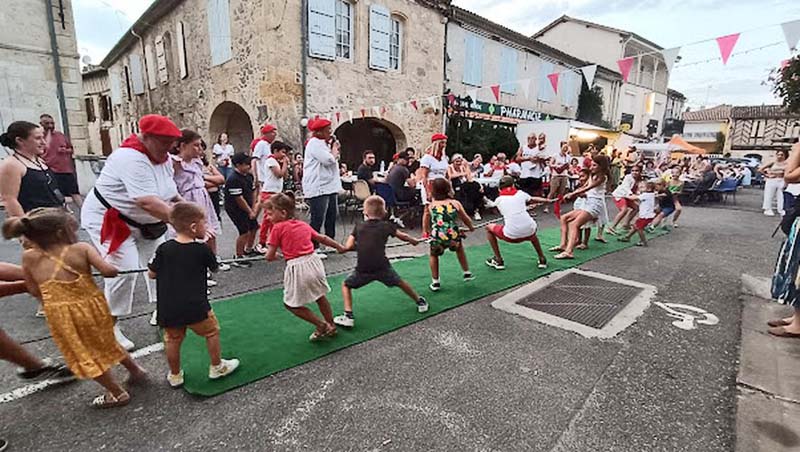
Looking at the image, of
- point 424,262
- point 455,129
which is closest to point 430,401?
point 424,262

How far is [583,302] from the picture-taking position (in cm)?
421

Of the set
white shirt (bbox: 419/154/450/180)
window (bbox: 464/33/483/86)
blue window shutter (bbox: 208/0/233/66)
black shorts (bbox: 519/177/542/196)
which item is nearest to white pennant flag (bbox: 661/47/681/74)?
Answer: black shorts (bbox: 519/177/542/196)

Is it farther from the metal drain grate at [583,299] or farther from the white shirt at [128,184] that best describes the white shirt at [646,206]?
the white shirt at [128,184]

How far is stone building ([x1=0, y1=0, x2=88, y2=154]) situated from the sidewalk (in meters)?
12.7

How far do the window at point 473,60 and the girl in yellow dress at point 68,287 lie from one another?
14917 millimetres

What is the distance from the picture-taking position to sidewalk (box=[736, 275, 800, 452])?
2201 mm

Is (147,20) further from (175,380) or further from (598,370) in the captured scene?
(598,370)

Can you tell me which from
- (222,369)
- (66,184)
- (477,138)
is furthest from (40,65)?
(477,138)

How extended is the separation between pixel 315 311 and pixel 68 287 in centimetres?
201

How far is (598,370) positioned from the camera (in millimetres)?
2883

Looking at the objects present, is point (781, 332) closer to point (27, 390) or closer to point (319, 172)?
point (319, 172)

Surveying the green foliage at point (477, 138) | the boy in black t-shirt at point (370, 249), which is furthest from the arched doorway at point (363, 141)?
the boy in black t-shirt at point (370, 249)

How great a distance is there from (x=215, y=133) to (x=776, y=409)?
48.4ft

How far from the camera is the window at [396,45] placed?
41.5 ft
